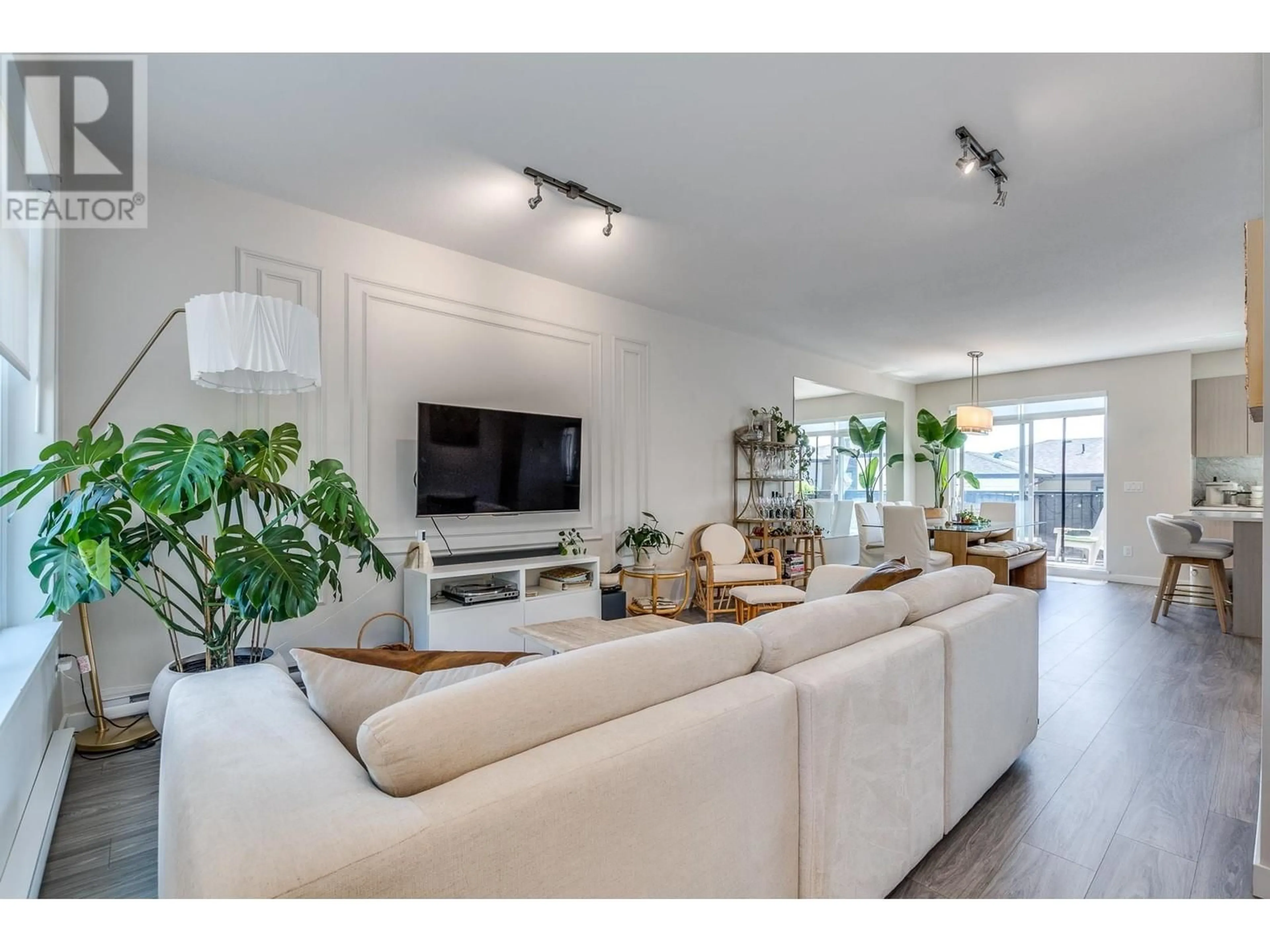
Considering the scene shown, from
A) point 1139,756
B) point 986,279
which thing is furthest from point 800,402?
point 1139,756

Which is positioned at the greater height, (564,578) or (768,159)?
(768,159)

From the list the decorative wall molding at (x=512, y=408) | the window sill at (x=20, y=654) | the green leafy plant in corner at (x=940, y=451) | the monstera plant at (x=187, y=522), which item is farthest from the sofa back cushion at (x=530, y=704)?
the green leafy plant in corner at (x=940, y=451)

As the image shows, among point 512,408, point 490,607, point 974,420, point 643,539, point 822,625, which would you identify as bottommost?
point 490,607

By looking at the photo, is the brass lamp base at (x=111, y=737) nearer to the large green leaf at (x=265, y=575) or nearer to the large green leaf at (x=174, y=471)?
the large green leaf at (x=265, y=575)

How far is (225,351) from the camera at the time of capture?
7.63 feet

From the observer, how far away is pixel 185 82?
2.22 metres

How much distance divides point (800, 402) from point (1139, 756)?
7606mm

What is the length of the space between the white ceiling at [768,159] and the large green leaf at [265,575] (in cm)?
167

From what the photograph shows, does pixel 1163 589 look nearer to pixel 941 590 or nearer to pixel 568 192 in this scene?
pixel 941 590

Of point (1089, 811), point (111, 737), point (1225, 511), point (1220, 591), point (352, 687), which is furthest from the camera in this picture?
point (1225, 511)

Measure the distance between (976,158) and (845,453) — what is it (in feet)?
21.7

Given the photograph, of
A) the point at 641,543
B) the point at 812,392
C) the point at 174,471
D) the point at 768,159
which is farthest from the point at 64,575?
the point at 812,392

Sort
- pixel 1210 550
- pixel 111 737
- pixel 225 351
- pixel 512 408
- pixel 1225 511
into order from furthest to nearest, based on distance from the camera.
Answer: pixel 1225 511 → pixel 1210 550 → pixel 512 408 → pixel 111 737 → pixel 225 351

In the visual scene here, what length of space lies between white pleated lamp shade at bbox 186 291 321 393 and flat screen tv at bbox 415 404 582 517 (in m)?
1.10
